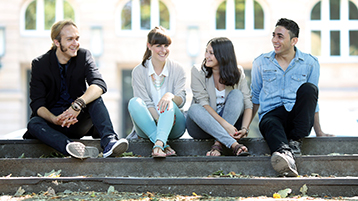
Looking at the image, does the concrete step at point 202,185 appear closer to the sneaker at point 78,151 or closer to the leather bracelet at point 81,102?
the sneaker at point 78,151

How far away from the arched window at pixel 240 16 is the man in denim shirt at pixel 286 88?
8141mm

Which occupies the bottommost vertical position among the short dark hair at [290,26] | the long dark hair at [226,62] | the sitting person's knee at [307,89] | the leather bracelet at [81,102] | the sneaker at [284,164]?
the sneaker at [284,164]

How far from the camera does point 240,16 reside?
1149 cm

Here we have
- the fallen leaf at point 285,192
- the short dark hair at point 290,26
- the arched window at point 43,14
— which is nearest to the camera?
the fallen leaf at point 285,192

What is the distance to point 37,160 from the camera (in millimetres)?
2842

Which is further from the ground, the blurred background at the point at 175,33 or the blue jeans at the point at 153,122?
the blurred background at the point at 175,33

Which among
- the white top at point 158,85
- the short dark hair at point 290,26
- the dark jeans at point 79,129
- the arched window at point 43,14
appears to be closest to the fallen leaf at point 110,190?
the dark jeans at point 79,129

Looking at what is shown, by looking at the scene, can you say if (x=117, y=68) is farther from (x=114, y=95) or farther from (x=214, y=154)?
(x=214, y=154)

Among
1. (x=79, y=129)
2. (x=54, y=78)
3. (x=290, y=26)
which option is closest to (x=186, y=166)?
(x=79, y=129)

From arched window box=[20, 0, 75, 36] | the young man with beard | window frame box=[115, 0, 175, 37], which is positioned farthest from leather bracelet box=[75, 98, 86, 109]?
arched window box=[20, 0, 75, 36]

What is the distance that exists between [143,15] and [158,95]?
27.5ft

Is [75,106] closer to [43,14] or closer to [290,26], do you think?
[290,26]

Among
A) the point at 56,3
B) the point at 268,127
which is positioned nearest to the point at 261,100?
the point at 268,127

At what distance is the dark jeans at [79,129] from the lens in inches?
119
